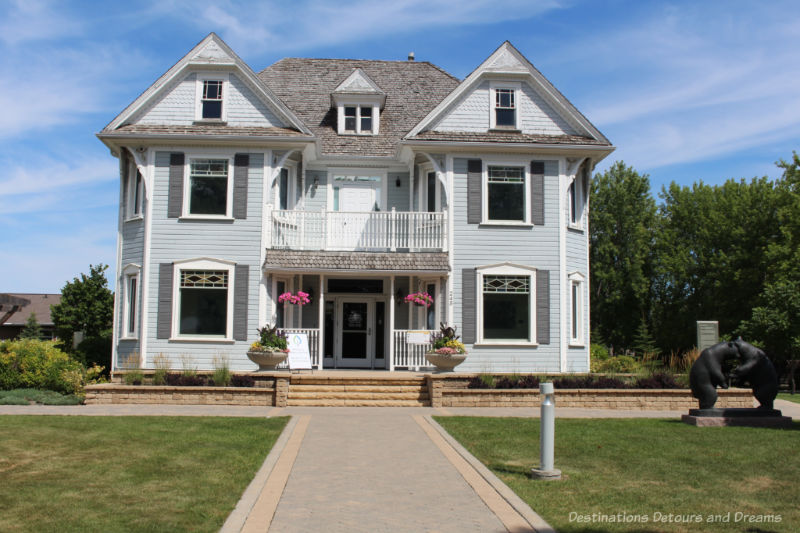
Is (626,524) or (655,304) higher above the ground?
(655,304)

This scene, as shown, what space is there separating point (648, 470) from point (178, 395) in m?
10.2

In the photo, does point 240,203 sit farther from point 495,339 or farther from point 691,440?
point 691,440

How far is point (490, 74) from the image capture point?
20.7m

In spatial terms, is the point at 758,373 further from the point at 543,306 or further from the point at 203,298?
the point at 203,298

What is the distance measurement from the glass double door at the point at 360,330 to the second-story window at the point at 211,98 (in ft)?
21.5

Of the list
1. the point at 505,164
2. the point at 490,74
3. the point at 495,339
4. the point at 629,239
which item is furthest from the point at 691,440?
the point at 629,239

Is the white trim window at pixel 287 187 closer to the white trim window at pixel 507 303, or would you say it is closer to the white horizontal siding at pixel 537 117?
the white trim window at pixel 507 303

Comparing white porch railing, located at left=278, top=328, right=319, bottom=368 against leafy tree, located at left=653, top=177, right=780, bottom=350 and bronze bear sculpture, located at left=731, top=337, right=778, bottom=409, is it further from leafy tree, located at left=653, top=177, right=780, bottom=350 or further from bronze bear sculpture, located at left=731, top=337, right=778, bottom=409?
leafy tree, located at left=653, top=177, right=780, bottom=350

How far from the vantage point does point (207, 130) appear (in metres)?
20.0

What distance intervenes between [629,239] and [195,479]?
137 ft

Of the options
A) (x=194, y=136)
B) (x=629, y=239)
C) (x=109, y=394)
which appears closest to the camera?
(x=109, y=394)

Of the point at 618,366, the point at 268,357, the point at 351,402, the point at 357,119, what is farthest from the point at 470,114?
the point at 351,402

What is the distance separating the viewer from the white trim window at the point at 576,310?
20656 mm

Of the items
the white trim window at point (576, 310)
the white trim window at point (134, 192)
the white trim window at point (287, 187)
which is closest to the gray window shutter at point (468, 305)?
the white trim window at point (576, 310)
